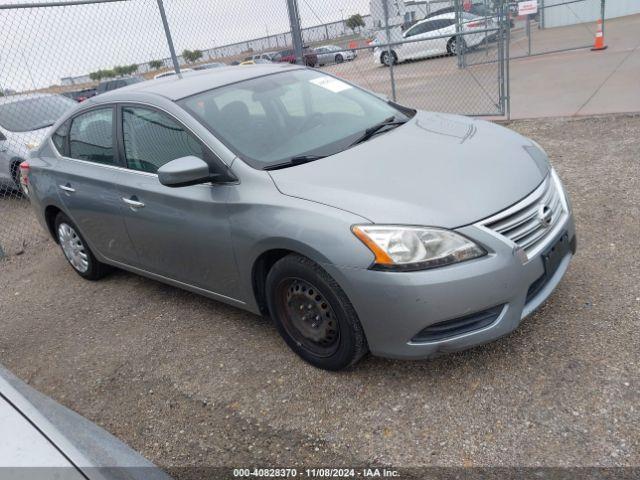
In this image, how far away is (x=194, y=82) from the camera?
390cm

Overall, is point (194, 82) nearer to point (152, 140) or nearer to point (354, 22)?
point (152, 140)

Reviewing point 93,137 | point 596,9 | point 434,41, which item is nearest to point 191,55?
point 434,41

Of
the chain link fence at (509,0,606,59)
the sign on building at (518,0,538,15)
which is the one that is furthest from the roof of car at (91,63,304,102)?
the chain link fence at (509,0,606,59)

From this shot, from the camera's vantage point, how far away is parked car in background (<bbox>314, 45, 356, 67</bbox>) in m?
8.85

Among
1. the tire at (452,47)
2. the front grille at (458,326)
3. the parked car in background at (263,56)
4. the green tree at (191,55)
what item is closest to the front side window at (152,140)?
the front grille at (458,326)

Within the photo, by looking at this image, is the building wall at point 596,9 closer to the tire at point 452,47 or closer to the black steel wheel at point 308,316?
the tire at point 452,47

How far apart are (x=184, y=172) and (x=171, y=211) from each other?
553 mm

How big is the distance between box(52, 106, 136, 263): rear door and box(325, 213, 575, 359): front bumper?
2.11 meters

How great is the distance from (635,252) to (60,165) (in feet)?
14.8

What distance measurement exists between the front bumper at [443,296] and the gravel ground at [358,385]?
33cm

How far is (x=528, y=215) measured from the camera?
280 centimetres

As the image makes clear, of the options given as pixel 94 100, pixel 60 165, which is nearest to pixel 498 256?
pixel 94 100

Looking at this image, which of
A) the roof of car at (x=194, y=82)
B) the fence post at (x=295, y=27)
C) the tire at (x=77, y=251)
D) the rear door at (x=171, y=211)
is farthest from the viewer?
the fence post at (x=295, y=27)

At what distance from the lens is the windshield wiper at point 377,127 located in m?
3.48
